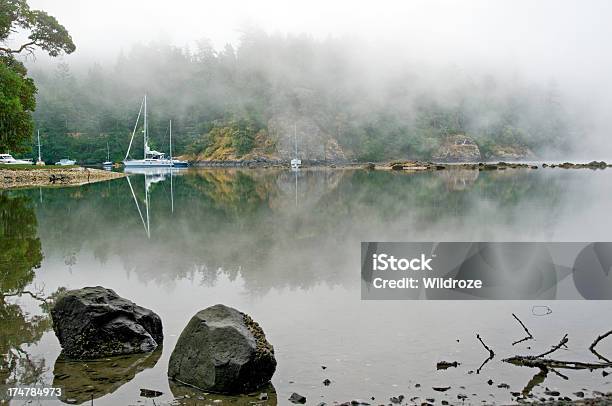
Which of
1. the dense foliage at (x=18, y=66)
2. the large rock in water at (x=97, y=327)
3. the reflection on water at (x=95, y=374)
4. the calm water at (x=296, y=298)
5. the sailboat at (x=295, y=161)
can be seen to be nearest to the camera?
the reflection on water at (x=95, y=374)

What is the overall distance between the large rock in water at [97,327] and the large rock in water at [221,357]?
125cm

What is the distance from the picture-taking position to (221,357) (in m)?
7.91

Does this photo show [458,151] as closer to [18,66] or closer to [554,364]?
[18,66]

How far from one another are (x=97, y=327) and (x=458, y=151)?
479 ft

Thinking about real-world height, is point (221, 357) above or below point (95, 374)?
above

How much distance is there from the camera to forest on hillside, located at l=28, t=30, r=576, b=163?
138250mm

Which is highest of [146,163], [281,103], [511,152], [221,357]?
[281,103]

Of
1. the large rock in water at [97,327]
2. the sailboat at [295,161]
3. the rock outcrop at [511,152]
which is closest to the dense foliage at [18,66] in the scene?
the large rock in water at [97,327]

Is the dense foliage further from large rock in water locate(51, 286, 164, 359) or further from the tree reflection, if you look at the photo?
large rock in water locate(51, 286, 164, 359)

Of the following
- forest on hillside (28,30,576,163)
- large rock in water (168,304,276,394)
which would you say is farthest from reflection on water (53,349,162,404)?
forest on hillside (28,30,576,163)

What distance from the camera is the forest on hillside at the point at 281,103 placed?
454 ft

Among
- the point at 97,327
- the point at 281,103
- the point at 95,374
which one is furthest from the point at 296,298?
the point at 281,103

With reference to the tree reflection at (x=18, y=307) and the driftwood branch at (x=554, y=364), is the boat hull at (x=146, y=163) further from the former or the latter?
the driftwood branch at (x=554, y=364)

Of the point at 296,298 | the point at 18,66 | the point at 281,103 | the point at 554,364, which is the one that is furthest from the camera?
the point at 281,103
